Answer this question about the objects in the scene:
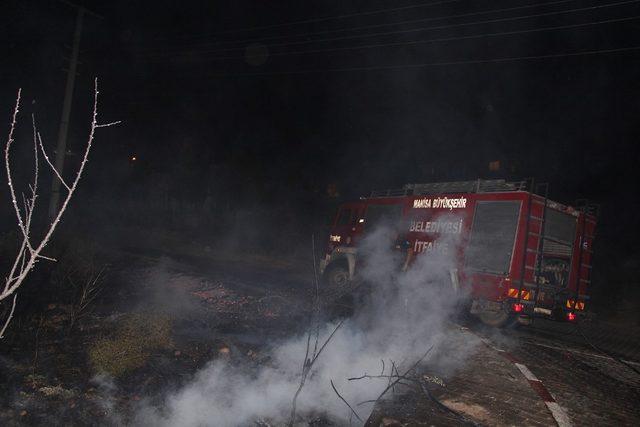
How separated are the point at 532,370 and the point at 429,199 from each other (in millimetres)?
5215

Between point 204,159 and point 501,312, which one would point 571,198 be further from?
point 204,159

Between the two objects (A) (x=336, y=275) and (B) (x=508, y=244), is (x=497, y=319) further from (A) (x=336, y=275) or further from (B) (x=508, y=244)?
(A) (x=336, y=275)

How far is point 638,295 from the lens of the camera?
12.7 metres

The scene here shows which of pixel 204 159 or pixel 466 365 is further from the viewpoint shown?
pixel 204 159

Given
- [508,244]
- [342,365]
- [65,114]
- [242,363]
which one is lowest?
[242,363]

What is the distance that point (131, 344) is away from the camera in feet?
18.0

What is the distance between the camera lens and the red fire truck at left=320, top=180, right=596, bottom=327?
8.01 metres

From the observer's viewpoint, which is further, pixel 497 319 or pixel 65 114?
pixel 65 114

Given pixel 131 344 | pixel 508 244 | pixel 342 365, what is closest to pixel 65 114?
pixel 131 344

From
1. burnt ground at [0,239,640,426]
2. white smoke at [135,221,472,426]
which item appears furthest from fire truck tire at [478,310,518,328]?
white smoke at [135,221,472,426]

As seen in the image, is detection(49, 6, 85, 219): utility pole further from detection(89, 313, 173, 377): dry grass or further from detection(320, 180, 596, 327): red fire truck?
detection(320, 180, 596, 327): red fire truck

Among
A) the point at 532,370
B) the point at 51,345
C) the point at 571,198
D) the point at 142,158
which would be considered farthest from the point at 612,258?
the point at 142,158

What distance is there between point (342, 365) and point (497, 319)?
4638 millimetres

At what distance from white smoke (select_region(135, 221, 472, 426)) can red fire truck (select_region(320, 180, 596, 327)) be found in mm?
490
